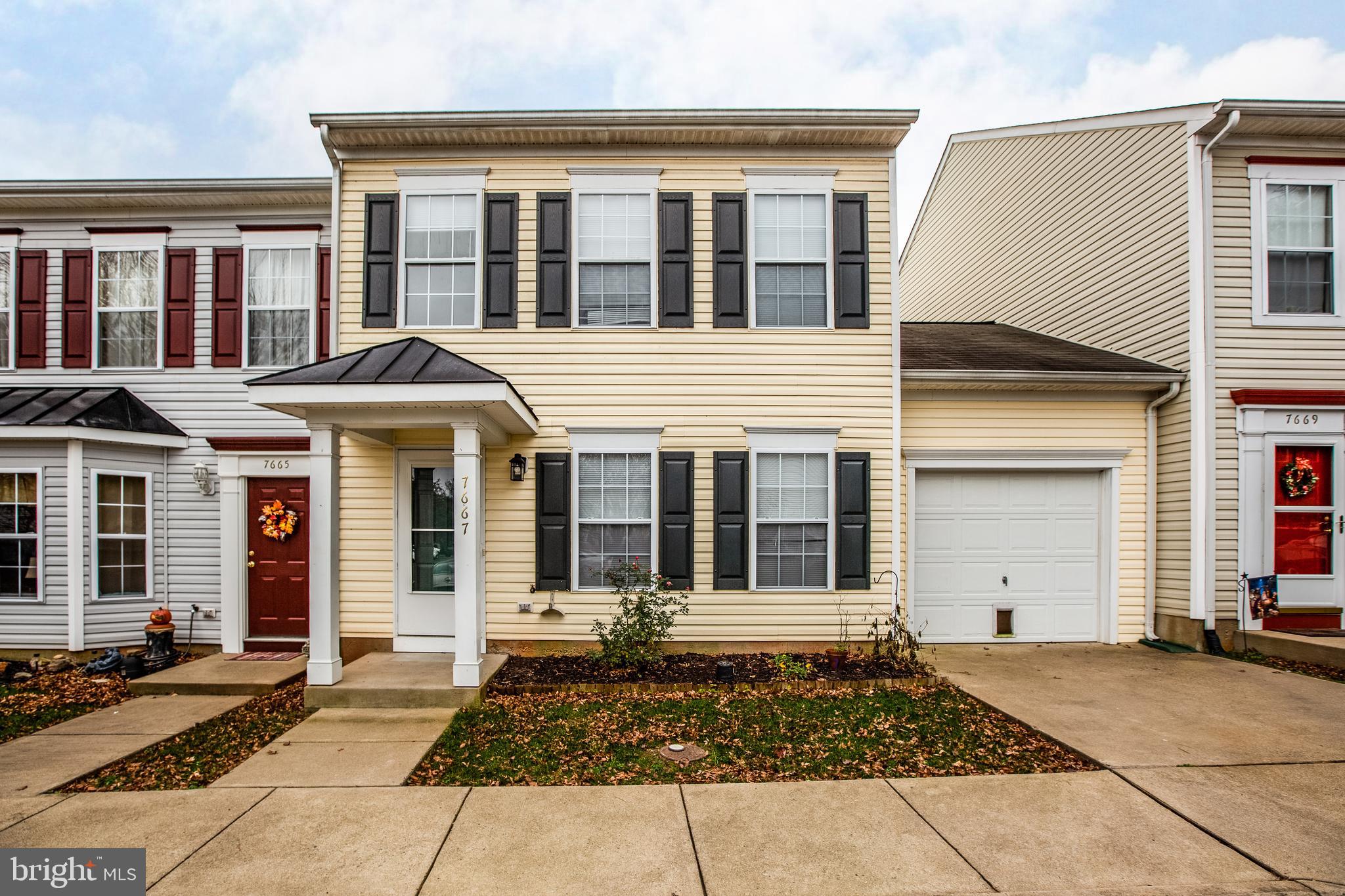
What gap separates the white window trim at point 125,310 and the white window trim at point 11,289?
67 centimetres

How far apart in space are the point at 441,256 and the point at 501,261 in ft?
2.33

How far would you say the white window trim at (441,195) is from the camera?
6.98 metres

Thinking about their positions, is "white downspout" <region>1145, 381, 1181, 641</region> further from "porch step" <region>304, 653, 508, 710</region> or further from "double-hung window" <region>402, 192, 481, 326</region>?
"double-hung window" <region>402, 192, 481, 326</region>

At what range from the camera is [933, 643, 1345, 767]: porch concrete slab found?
176 inches

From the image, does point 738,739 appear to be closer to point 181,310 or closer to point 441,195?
point 441,195

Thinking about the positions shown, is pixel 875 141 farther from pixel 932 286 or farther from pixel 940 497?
pixel 932 286

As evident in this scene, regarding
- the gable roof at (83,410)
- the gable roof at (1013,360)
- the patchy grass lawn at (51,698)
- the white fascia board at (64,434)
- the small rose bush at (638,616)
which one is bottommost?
the patchy grass lawn at (51,698)

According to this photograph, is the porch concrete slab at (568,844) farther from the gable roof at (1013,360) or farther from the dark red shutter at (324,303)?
the dark red shutter at (324,303)

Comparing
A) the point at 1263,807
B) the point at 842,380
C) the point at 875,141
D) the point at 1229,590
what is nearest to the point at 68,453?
the point at 842,380

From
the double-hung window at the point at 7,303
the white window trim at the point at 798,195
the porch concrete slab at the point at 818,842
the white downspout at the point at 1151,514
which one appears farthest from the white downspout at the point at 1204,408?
the double-hung window at the point at 7,303

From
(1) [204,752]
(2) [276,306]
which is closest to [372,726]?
(1) [204,752]

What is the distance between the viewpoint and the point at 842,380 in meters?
7.01

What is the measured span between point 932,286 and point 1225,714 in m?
10.3

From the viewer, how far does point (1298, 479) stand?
707 cm
